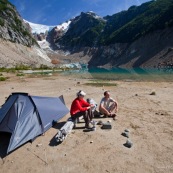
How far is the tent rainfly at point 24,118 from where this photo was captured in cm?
943

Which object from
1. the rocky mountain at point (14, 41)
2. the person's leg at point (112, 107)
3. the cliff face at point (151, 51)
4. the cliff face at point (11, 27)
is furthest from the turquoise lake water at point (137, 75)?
the cliff face at point (11, 27)

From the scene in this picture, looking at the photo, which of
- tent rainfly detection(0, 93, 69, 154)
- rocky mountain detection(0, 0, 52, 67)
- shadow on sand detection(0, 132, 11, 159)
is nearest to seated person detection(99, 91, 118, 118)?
tent rainfly detection(0, 93, 69, 154)

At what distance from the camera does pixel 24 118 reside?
10.0 metres

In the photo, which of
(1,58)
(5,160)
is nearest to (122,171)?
(5,160)

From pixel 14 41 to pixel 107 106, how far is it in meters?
111

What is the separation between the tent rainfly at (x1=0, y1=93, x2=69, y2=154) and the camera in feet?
30.9

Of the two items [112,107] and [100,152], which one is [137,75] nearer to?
[112,107]

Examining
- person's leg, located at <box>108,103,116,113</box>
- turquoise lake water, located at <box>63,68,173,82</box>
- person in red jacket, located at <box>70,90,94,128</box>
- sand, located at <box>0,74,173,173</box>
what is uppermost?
person in red jacket, located at <box>70,90,94,128</box>

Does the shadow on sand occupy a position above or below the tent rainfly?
below

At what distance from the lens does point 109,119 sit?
12.8m

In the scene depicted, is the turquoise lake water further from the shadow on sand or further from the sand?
the shadow on sand

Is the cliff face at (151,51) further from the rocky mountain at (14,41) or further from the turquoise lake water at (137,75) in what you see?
the rocky mountain at (14,41)

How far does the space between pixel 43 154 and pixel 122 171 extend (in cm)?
297

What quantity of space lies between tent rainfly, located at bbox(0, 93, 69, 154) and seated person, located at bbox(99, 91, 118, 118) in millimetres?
2691
